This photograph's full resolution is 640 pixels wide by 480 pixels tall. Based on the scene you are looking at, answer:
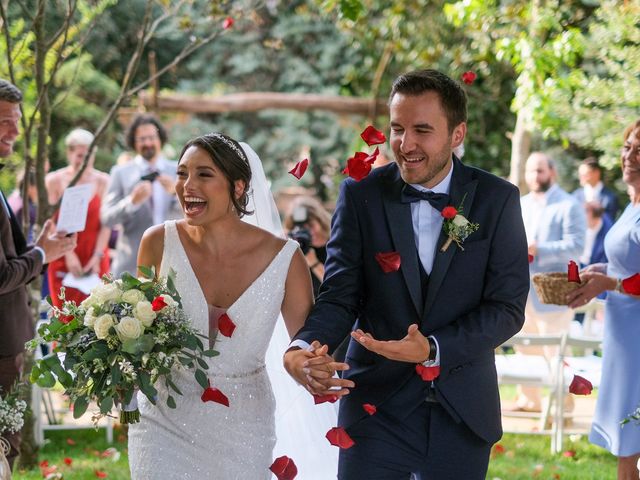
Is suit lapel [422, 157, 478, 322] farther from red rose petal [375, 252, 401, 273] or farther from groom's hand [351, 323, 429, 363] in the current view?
groom's hand [351, 323, 429, 363]

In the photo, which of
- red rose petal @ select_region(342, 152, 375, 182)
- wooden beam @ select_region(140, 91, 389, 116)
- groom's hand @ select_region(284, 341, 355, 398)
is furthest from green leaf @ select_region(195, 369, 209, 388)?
wooden beam @ select_region(140, 91, 389, 116)

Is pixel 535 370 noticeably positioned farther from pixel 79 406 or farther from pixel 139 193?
pixel 79 406

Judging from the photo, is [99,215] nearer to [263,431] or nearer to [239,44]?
[263,431]

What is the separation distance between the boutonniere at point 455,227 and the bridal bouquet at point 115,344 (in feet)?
3.43

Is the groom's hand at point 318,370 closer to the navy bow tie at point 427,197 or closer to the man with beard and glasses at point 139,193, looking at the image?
the navy bow tie at point 427,197

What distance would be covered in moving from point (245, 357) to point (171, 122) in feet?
60.4

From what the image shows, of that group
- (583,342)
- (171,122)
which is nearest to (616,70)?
(583,342)

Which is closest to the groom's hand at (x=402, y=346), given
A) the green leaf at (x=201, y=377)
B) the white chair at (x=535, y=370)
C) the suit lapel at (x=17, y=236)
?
the green leaf at (x=201, y=377)

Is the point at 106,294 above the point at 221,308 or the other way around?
above

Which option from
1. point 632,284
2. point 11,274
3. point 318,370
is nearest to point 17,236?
point 11,274

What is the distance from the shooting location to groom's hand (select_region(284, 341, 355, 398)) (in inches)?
141

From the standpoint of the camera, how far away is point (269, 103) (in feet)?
48.5

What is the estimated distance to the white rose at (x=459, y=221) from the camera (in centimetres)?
369

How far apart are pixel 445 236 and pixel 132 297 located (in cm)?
120
